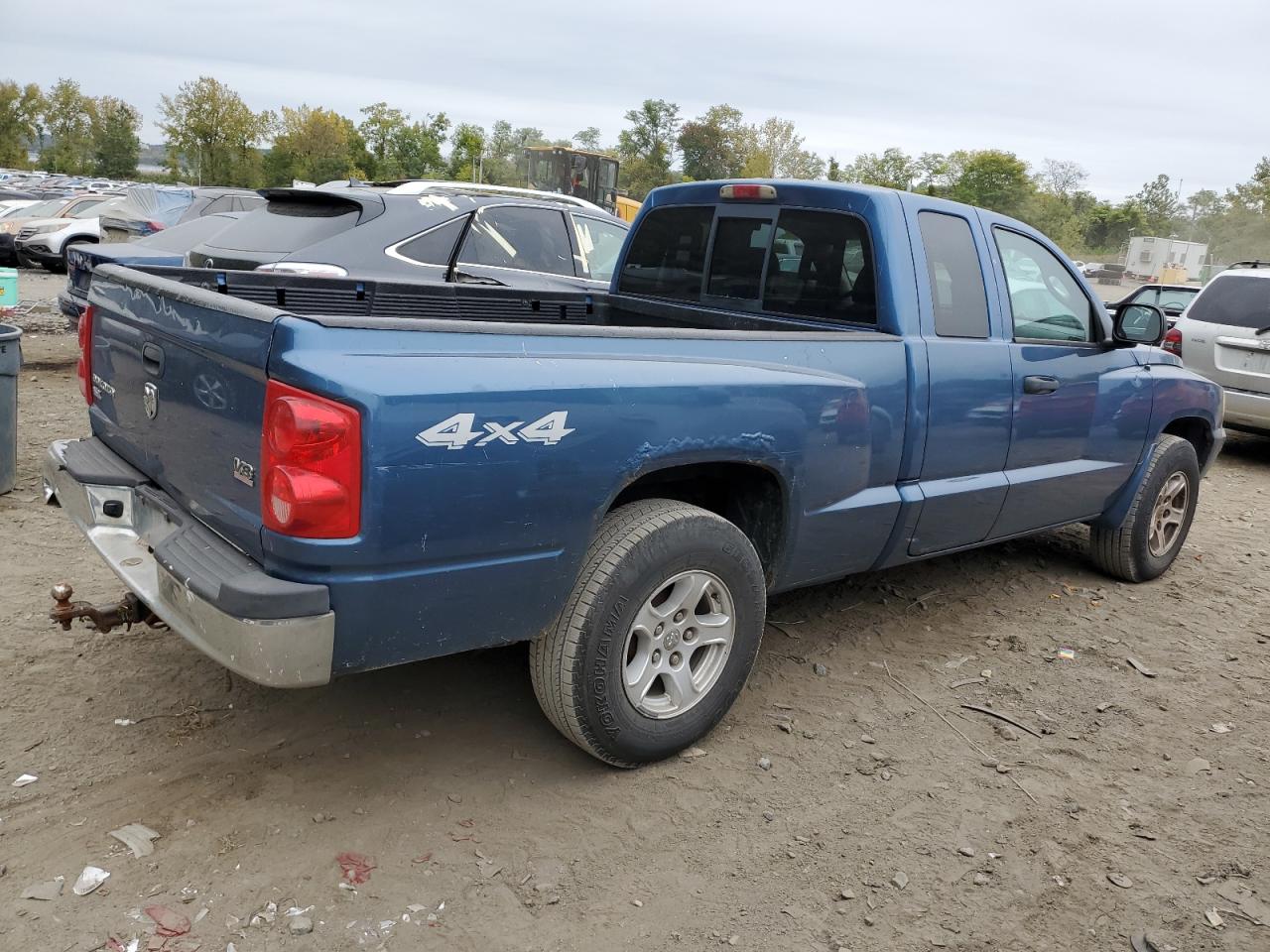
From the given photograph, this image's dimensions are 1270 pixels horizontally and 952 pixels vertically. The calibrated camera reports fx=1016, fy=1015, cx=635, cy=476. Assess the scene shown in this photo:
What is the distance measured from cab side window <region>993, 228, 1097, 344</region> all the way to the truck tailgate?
3.22 m

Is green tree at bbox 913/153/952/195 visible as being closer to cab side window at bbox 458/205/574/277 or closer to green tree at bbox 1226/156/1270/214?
green tree at bbox 1226/156/1270/214

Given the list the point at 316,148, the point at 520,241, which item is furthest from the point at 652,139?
the point at 520,241

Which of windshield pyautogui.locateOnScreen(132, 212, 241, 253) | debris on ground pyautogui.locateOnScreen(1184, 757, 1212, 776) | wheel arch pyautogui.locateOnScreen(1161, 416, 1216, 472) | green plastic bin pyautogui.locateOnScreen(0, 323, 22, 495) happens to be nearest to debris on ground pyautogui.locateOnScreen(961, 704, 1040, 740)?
debris on ground pyautogui.locateOnScreen(1184, 757, 1212, 776)

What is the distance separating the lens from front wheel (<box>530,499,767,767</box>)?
120 inches

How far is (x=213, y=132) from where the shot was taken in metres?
65.6

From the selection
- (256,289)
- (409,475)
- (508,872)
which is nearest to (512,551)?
(409,475)

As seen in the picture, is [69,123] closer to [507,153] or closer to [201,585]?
[507,153]

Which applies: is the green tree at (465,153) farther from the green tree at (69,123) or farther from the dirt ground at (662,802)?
the dirt ground at (662,802)

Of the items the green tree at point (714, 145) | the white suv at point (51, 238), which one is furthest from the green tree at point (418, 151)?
the white suv at point (51, 238)

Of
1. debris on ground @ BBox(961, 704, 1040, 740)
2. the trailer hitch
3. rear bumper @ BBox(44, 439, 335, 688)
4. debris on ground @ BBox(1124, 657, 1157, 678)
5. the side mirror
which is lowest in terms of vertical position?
debris on ground @ BBox(961, 704, 1040, 740)

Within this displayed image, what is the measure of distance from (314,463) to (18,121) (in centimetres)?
9218

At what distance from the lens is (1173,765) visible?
12.1 feet

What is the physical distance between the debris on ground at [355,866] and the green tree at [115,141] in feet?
284

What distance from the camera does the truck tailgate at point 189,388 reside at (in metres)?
2.65
